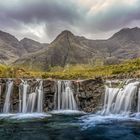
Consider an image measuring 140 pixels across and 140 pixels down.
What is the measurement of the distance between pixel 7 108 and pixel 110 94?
1721cm

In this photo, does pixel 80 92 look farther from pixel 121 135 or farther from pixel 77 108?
pixel 121 135

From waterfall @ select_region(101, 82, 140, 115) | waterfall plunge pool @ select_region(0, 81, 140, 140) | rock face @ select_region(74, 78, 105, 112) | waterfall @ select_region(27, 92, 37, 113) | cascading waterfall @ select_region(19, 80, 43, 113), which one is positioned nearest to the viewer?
waterfall plunge pool @ select_region(0, 81, 140, 140)

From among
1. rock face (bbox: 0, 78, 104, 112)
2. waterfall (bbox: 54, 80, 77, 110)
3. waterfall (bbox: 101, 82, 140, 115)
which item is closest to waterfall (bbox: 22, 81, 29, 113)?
rock face (bbox: 0, 78, 104, 112)

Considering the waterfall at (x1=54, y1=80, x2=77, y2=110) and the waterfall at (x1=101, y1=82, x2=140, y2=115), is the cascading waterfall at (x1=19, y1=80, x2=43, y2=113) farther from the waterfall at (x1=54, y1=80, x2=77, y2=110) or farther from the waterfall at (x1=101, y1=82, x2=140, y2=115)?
the waterfall at (x1=101, y1=82, x2=140, y2=115)

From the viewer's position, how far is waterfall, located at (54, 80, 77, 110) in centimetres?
4644

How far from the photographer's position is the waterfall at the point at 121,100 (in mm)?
38875

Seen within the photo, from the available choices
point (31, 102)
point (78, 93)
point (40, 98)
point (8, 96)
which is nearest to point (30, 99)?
point (31, 102)

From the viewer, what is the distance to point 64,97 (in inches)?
1857

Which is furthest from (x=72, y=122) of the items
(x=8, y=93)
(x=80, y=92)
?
(x=8, y=93)

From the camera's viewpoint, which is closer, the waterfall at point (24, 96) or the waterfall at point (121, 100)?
the waterfall at point (121, 100)

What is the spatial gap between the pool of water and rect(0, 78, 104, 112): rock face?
25.2 feet

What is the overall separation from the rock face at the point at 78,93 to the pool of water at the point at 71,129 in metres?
7.69

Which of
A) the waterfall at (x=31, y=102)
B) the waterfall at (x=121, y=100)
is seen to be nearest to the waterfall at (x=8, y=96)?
the waterfall at (x=31, y=102)

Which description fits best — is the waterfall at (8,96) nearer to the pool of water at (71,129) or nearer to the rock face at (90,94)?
the pool of water at (71,129)
